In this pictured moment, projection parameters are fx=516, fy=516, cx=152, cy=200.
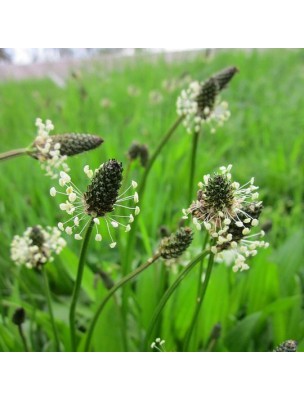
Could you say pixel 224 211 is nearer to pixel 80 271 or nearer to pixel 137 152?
pixel 80 271

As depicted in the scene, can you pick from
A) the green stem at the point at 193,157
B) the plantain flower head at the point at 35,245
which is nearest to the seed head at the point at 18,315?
the plantain flower head at the point at 35,245

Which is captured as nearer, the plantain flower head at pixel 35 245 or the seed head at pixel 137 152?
the plantain flower head at pixel 35 245

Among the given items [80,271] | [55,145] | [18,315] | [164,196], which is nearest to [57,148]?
[55,145]

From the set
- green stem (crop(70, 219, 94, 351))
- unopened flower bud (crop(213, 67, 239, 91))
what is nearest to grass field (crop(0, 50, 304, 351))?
green stem (crop(70, 219, 94, 351))

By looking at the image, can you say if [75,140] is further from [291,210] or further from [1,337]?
[291,210]

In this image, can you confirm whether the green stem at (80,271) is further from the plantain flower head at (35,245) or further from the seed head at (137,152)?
the seed head at (137,152)
